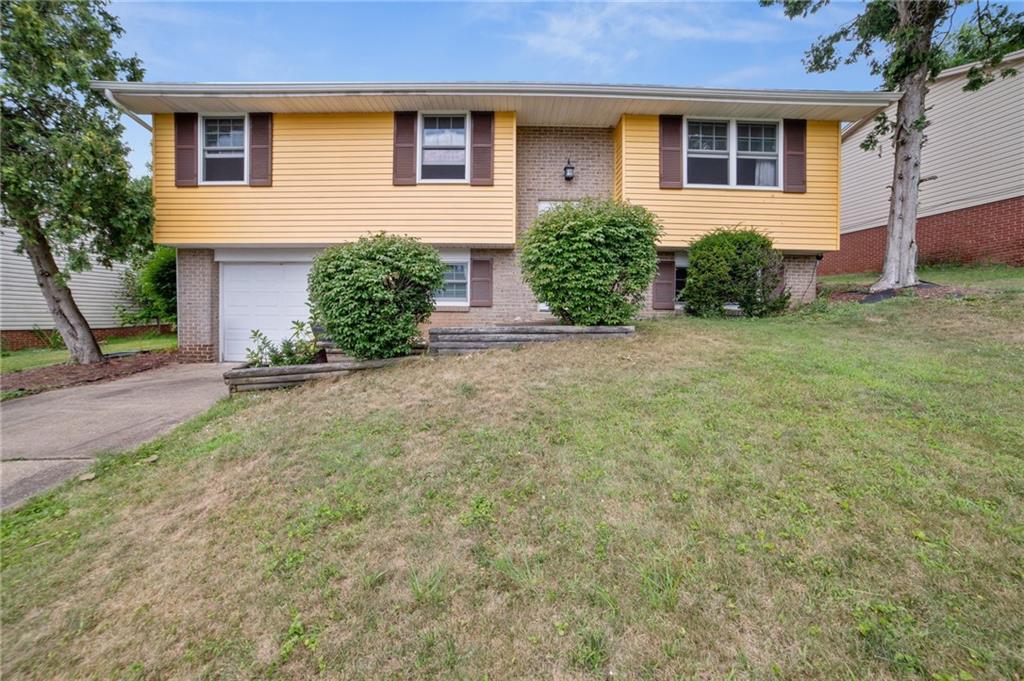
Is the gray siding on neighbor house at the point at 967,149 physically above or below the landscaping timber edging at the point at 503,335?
above

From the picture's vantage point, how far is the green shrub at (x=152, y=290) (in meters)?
14.3

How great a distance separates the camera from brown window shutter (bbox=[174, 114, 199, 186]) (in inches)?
358

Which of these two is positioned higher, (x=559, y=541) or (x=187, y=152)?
(x=187, y=152)

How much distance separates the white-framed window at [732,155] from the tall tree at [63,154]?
1115 cm

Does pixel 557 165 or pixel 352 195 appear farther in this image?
pixel 557 165

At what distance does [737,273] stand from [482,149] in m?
5.62

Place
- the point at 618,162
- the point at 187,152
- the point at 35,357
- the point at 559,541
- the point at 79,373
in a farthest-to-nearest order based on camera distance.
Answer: the point at 35,357, the point at 618,162, the point at 187,152, the point at 79,373, the point at 559,541

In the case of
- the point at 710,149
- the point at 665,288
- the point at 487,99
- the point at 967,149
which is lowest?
the point at 665,288

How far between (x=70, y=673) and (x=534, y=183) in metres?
9.94

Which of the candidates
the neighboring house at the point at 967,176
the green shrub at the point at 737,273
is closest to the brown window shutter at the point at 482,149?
the green shrub at the point at 737,273

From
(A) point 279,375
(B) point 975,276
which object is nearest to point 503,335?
(A) point 279,375

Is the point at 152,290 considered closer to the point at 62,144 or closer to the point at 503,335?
the point at 62,144

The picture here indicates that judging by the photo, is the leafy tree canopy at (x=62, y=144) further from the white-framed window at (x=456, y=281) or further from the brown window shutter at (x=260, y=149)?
the white-framed window at (x=456, y=281)

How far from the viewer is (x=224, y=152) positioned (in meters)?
9.25
